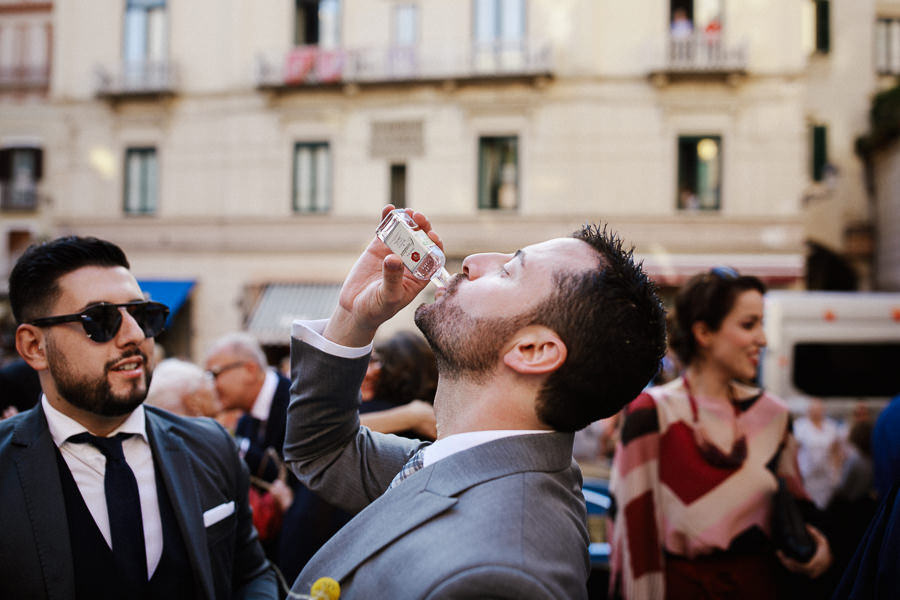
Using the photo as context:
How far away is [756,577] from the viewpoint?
2826 millimetres

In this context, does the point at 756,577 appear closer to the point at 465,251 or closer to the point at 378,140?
the point at 465,251

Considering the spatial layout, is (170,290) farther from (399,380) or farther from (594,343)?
(594,343)

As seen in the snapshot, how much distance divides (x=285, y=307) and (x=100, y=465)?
12611 mm

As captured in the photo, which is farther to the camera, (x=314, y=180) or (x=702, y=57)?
(x=314, y=180)

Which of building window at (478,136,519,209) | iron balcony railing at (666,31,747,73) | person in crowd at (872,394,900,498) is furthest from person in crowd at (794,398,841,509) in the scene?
iron balcony railing at (666,31,747,73)

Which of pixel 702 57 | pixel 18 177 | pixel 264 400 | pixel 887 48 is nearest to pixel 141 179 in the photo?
pixel 18 177

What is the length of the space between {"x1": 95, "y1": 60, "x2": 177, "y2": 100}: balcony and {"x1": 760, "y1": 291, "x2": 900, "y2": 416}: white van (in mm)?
13184

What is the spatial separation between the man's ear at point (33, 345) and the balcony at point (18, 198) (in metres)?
16.4

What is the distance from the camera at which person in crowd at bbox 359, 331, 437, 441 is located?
3.40m

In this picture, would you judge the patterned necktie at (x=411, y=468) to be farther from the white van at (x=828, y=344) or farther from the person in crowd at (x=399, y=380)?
the white van at (x=828, y=344)

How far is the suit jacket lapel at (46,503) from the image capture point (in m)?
1.75

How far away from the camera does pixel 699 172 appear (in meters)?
14.0

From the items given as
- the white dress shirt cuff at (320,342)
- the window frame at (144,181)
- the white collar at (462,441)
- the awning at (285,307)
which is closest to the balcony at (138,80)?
the window frame at (144,181)

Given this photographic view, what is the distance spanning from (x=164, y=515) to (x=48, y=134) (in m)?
17.0
